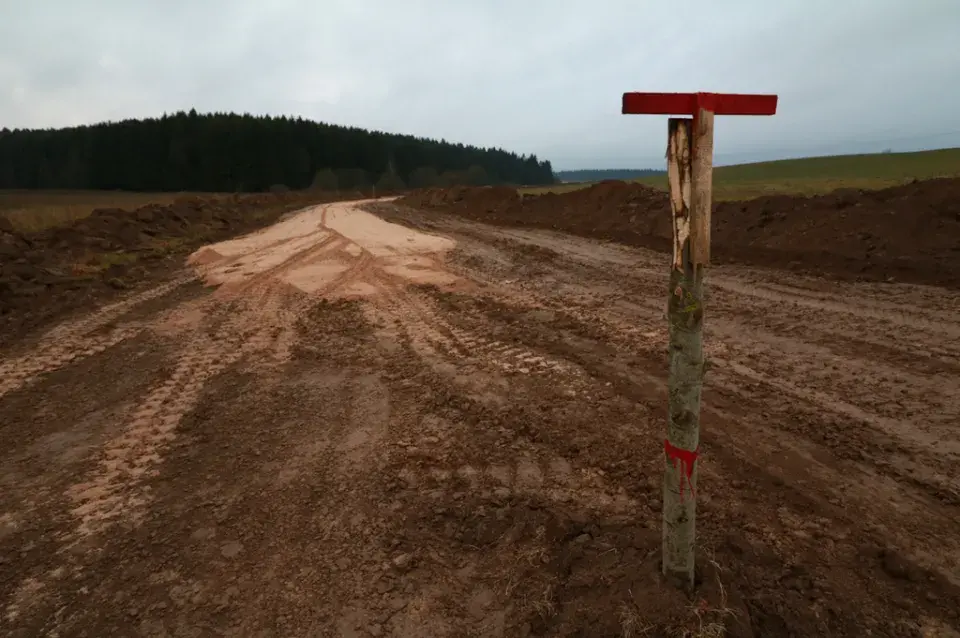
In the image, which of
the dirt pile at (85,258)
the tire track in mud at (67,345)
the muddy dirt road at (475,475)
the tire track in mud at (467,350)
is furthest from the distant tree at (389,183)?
the muddy dirt road at (475,475)

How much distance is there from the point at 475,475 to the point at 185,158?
77485 mm

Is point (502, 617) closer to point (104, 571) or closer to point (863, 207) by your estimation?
point (104, 571)

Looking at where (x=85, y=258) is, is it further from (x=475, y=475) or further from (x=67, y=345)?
(x=475, y=475)

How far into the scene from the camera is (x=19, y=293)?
316 inches

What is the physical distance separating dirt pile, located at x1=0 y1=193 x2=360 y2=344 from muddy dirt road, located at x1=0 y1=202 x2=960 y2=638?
6.64 ft

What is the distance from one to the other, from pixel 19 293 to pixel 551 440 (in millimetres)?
8823

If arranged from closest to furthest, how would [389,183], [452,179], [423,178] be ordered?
[389,183], [452,179], [423,178]

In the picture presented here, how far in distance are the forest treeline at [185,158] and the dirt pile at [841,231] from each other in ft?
196

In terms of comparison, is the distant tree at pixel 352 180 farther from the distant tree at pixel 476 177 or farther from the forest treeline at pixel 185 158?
the distant tree at pixel 476 177

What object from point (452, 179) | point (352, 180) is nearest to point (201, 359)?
point (352, 180)

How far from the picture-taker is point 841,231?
907cm

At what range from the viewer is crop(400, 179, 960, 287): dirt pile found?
776cm

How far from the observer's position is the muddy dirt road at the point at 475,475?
241 cm

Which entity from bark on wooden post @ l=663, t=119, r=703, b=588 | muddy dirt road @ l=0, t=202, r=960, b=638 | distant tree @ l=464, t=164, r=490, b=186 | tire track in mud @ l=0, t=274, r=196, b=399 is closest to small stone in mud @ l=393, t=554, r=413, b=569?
muddy dirt road @ l=0, t=202, r=960, b=638
